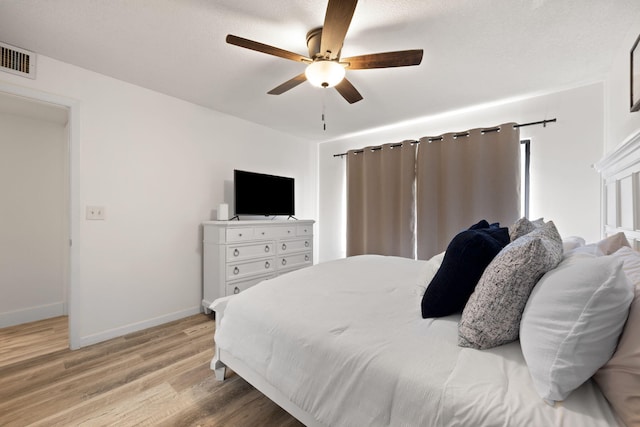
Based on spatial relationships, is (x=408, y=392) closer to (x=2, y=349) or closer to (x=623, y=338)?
(x=623, y=338)

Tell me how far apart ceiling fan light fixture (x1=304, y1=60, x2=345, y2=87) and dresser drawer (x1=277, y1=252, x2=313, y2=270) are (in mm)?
2170

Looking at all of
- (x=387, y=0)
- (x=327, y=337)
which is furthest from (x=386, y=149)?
(x=327, y=337)

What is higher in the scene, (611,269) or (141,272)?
(611,269)

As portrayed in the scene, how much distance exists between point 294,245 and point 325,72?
7.48 ft

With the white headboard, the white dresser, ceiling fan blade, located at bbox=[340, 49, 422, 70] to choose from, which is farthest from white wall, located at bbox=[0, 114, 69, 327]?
the white headboard

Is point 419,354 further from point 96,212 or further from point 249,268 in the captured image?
A: point 96,212

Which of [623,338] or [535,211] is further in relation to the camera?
[535,211]

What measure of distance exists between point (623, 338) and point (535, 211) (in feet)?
8.80

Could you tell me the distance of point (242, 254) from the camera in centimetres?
289

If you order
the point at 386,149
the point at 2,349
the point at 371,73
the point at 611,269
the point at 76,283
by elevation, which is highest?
the point at 371,73

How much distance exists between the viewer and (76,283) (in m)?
2.19

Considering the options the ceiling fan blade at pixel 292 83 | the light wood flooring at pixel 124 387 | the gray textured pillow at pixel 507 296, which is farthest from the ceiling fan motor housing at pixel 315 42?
the light wood flooring at pixel 124 387

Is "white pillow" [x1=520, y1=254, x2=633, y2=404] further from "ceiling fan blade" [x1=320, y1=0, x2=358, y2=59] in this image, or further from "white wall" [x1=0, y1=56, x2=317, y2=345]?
"white wall" [x1=0, y1=56, x2=317, y2=345]

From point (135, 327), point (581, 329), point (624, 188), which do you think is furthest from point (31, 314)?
point (624, 188)
